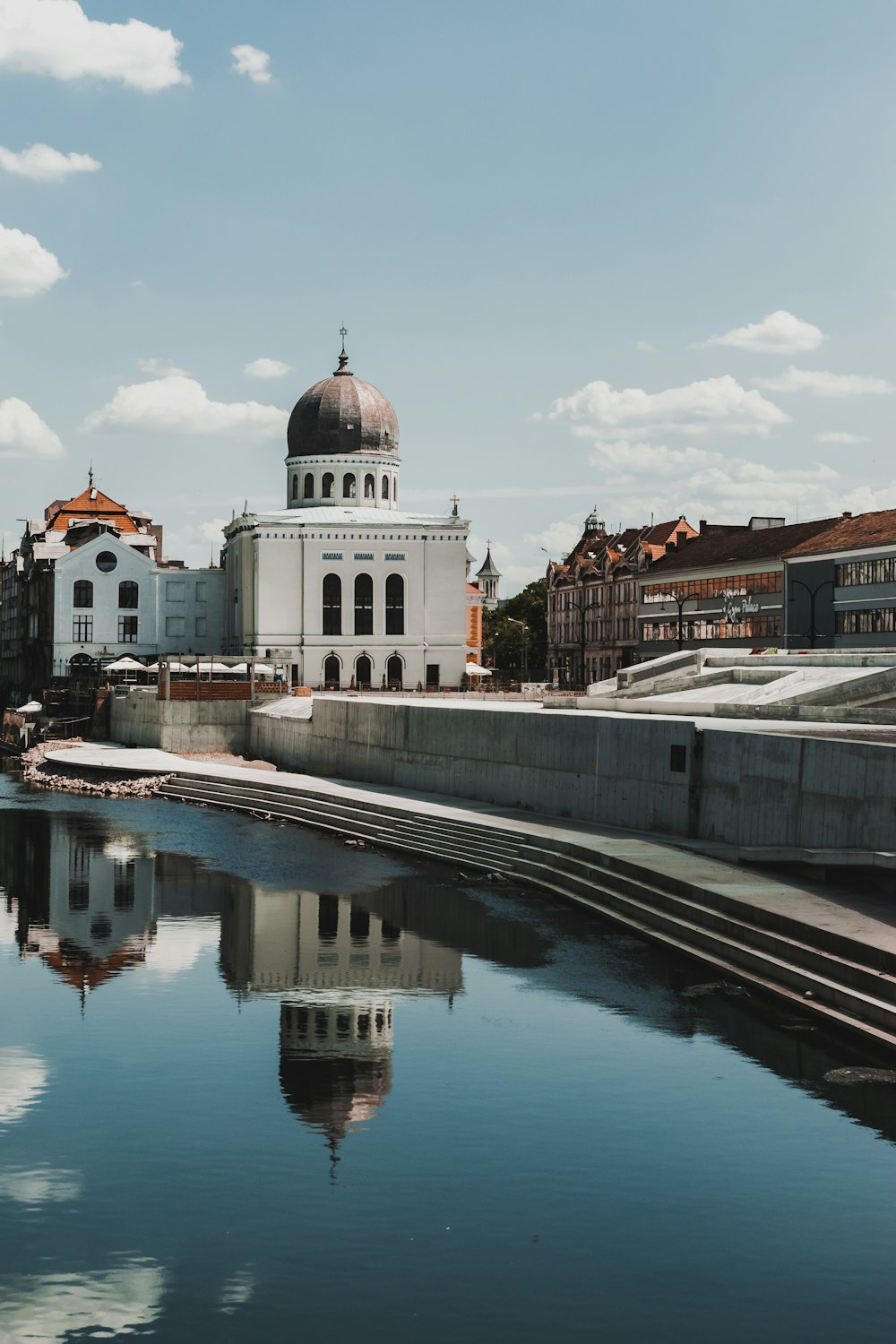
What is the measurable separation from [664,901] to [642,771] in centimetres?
967

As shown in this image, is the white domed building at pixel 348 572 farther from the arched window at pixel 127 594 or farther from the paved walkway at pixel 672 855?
the paved walkway at pixel 672 855

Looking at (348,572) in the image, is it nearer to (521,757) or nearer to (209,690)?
(209,690)

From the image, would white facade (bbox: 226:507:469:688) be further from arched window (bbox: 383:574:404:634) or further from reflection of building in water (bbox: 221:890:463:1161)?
reflection of building in water (bbox: 221:890:463:1161)

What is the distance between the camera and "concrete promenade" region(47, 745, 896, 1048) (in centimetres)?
2095

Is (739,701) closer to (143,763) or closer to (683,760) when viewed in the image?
(683,760)

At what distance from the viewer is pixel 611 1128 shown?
56.5 feet

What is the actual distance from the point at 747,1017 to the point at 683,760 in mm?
14067

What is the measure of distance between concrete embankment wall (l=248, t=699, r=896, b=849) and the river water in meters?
4.98

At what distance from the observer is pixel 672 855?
102 ft

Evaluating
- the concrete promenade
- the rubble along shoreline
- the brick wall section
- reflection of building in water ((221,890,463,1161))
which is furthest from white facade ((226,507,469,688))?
reflection of building in water ((221,890,463,1161))

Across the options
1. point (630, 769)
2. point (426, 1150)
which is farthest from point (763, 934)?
point (630, 769)

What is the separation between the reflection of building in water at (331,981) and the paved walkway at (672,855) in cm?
511

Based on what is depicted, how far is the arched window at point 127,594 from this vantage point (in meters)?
106

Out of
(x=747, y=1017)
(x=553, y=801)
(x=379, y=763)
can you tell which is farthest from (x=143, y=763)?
(x=747, y=1017)
